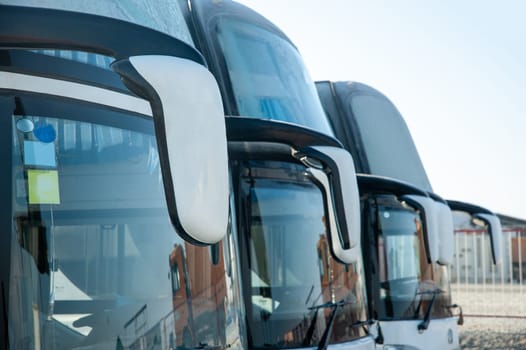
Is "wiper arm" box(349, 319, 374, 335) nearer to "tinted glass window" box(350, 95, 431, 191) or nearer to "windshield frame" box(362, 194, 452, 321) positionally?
"windshield frame" box(362, 194, 452, 321)

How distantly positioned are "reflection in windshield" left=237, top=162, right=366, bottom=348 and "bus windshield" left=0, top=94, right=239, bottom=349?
7.06 ft

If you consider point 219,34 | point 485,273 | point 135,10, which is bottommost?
point 485,273

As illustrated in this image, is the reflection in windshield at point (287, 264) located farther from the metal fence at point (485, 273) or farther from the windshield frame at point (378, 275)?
the metal fence at point (485, 273)

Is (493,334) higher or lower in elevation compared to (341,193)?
lower

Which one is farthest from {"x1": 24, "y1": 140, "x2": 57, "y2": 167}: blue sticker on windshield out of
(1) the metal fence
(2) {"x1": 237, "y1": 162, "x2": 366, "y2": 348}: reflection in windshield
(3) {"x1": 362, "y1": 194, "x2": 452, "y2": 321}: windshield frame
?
(1) the metal fence

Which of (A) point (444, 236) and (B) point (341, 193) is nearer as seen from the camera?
(B) point (341, 193)

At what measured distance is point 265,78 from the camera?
6.20 m

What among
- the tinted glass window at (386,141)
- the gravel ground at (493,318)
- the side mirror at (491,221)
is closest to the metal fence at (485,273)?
the gravel ground at (493,318)

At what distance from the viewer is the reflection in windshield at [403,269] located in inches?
321

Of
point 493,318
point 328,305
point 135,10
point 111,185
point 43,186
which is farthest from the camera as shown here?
point 493,318

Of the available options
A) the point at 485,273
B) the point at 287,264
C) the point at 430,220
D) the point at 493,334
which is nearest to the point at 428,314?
the point at 430,220

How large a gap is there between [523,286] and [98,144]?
20350mm

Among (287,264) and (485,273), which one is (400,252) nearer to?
(287,264)

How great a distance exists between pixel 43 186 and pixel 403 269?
5.88 m
